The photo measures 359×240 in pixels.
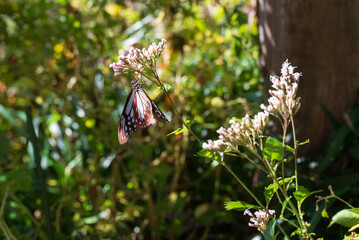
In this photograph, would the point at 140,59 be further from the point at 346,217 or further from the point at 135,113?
the point at 346,217

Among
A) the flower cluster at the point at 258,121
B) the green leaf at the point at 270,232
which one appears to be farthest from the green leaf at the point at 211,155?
the green leaf at the point at 270,232

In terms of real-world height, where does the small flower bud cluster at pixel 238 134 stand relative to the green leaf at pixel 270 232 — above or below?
above

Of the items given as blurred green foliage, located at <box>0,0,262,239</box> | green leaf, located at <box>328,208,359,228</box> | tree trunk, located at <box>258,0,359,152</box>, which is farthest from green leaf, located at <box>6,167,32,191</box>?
green leaf, located at <box>328,208,359,228</box>

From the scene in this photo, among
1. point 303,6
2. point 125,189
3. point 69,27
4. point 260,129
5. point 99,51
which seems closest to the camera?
point 260,129

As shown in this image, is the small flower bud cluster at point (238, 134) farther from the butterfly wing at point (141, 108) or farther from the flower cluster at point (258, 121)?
the butterfly wing at point (141, 108)

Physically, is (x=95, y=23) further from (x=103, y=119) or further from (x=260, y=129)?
(x=260, y=129)

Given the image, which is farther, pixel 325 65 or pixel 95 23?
pixel 95 23

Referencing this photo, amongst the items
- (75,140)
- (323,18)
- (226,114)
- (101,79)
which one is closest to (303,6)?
(323,18)

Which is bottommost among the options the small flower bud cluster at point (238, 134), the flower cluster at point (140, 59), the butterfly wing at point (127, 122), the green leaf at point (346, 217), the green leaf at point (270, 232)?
the green leaf at point (346, 217)
